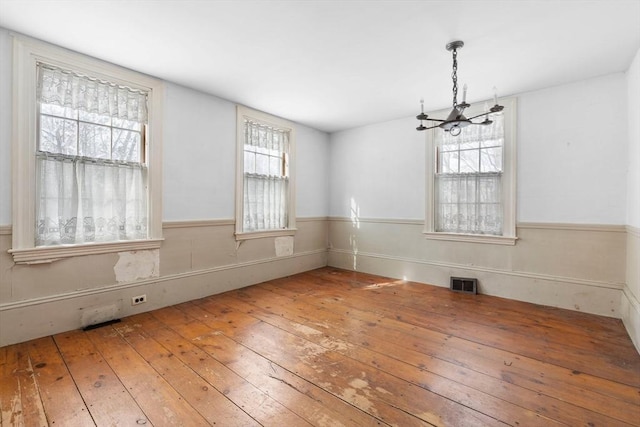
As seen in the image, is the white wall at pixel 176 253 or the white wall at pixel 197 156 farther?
the white wall at pixel 197 156

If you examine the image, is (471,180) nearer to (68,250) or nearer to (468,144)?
(468,144)

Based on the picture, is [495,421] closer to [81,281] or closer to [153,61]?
[81,281]

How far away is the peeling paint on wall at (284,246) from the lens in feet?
15.7

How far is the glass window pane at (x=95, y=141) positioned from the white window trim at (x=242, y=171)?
1.55 meters

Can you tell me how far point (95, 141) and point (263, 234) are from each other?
7.78 feet

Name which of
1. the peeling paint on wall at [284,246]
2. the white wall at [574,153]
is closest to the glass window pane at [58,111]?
the peeling paint on wall at [284,246]

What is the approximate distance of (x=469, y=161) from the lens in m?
4.15

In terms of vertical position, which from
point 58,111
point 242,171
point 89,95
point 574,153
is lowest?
point 242,171

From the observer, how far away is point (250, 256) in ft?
14.3

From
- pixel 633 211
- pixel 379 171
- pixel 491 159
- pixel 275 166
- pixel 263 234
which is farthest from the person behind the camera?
pixel 379 171

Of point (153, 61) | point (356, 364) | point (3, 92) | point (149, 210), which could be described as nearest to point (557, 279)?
point (356, 364)

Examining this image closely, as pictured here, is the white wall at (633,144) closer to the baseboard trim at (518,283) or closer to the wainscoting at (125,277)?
the baseboard trim at (518,283)

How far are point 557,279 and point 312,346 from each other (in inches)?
124

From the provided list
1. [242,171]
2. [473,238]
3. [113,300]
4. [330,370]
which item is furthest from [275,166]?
[330,370]
